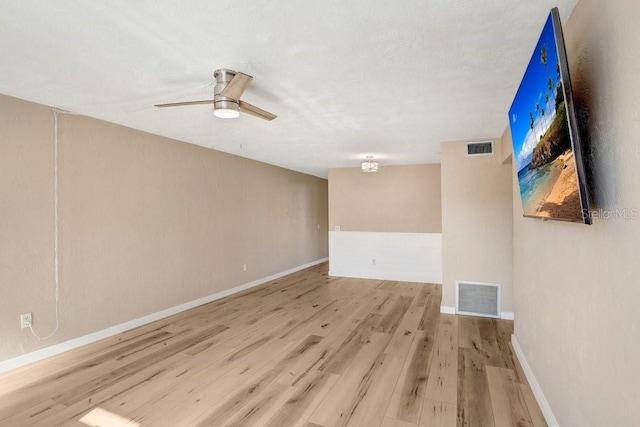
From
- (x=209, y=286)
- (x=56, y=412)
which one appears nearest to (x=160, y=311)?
(x=209, y=286)

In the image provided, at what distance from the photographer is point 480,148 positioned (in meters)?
4.15

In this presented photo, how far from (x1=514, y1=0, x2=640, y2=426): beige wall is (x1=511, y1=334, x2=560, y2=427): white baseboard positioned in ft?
0.26

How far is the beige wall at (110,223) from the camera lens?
2809mm

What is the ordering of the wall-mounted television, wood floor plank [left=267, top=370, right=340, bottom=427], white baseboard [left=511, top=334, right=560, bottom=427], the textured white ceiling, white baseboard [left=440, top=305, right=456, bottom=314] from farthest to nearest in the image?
white baseboard [left=440, top=305, right=456, bottom=314]
wood floor plank [left=267, top=370, right=340, bottom=427]
white baseboard [left=511, top=334, right=560, bottom=427]
the textured white ceiling
the wall-mounted television

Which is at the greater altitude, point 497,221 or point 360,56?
point 360,56

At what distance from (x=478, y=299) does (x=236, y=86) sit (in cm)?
390

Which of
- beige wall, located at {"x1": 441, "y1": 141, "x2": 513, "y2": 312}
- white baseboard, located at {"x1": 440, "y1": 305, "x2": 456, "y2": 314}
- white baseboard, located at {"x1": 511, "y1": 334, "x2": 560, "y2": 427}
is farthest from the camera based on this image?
white baseboard, located at {"x1": 440, "y1": 305, "x2": 456, "y2": 314}

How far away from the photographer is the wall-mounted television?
1.19m

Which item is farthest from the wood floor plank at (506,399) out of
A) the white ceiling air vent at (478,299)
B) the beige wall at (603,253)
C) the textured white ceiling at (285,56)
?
the textured white ceiling at (285,56)

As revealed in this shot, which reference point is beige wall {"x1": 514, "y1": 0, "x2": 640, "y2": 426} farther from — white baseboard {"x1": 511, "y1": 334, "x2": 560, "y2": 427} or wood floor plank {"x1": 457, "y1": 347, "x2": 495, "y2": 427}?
wood floor plank {"x1": 457, "y1": 347, "x2": 495, "y2": 427}

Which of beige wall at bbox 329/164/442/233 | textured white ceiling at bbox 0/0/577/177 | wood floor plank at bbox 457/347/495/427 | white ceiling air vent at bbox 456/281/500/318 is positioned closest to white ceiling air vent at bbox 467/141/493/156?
textured white ceiling at bbox 0/0/577/177

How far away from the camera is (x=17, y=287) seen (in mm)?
2793

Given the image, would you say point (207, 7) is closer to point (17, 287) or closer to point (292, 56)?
point (292, 56)

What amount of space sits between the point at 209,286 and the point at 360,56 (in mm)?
4093
